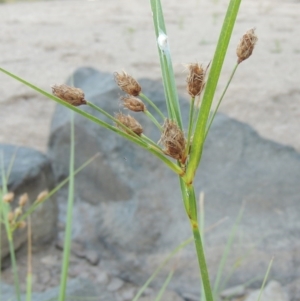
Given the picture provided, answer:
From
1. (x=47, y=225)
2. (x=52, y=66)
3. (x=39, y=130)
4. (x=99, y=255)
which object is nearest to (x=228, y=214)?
(x=99, y=255)

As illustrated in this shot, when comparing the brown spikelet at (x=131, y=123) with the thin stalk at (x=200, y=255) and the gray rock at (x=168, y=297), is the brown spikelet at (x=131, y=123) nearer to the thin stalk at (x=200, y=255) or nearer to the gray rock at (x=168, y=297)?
the thin stalk at (x=200, y=255)

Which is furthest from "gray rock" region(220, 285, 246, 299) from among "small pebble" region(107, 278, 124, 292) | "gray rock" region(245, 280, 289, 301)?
"small pebble" region(107, 278, 124, 292)

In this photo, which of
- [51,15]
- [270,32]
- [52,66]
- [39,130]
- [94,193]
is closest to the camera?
[94,193]

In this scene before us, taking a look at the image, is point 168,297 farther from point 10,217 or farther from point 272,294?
point 10,217

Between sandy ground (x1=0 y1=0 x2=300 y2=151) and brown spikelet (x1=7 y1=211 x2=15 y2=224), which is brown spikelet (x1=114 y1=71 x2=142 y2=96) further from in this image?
sandy ground (x1=0 y1=0 x2=300 y2=151)

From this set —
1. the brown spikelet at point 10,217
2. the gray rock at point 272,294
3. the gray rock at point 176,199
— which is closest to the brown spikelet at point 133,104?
the brown spikelet at point 10,217

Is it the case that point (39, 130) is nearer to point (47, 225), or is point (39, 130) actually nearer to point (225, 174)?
point (47, 225)
